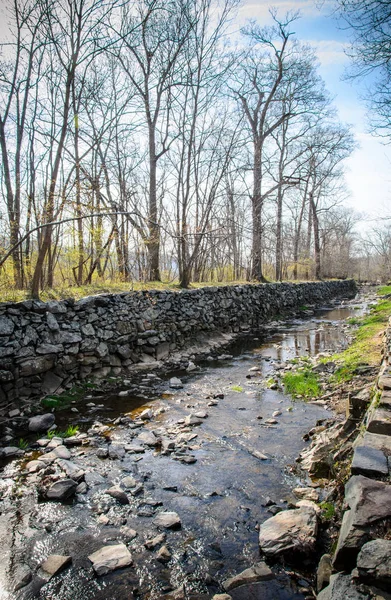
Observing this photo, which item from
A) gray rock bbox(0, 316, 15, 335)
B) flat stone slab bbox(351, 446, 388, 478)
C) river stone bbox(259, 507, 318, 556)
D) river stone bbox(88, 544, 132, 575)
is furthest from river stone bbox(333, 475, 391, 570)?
gray rock bbox(0, 316, 15, 335)

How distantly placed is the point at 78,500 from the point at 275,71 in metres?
18.8

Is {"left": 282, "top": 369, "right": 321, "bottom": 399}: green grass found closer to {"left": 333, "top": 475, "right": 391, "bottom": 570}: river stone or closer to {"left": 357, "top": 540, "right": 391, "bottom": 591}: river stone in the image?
{"left": 333, "top": 475, "right": 391, "bottom": 570}: river stone

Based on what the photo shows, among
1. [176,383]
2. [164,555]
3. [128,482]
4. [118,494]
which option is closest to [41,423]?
[128,482]

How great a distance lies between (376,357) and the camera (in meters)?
6.23

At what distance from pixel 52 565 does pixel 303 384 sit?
14.6 feet

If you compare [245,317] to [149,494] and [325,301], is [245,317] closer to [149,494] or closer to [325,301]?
[149,494]

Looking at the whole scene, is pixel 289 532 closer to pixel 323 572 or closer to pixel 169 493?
pixel 323 572

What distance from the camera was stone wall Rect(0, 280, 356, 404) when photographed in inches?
212

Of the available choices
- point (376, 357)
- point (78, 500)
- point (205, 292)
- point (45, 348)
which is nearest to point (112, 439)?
point (78, 500)

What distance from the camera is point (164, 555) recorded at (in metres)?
2.42

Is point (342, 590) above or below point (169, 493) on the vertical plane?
above

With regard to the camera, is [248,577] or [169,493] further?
[169,493]

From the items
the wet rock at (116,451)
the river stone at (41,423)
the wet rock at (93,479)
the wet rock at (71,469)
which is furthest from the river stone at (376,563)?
the river stone at (41,423)

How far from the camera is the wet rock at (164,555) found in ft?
7.86
